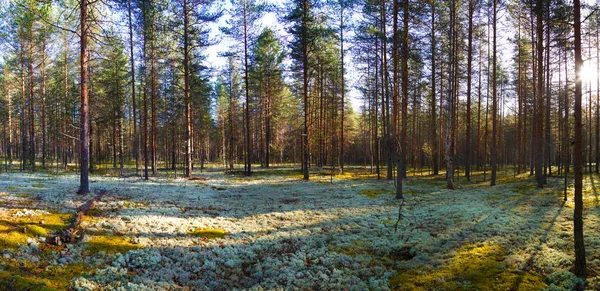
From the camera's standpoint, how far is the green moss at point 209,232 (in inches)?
340

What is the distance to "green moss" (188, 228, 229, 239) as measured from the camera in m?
8.63

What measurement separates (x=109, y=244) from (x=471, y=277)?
336 inches

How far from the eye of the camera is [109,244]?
279 inches

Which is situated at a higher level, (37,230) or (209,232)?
(37,230)

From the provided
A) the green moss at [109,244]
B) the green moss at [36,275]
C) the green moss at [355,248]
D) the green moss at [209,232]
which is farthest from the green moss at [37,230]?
the green moss at [355,248]

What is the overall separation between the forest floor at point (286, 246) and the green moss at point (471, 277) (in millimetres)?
24

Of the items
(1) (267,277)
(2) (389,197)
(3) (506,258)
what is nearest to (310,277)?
(1) (267,277)

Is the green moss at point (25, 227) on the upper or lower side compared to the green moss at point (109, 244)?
upper

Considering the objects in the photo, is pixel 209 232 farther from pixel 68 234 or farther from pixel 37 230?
pixel 37 230

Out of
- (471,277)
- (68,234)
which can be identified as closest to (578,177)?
(471,277)

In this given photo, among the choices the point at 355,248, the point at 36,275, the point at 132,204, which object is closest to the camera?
the point at 36,275

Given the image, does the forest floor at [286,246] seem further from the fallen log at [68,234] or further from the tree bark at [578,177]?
the tree bark at [578,177]

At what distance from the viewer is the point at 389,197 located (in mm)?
15805

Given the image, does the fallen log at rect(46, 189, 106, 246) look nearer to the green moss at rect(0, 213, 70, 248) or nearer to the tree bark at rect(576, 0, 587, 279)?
the green moss at rect(0, 213, 70, 248)
